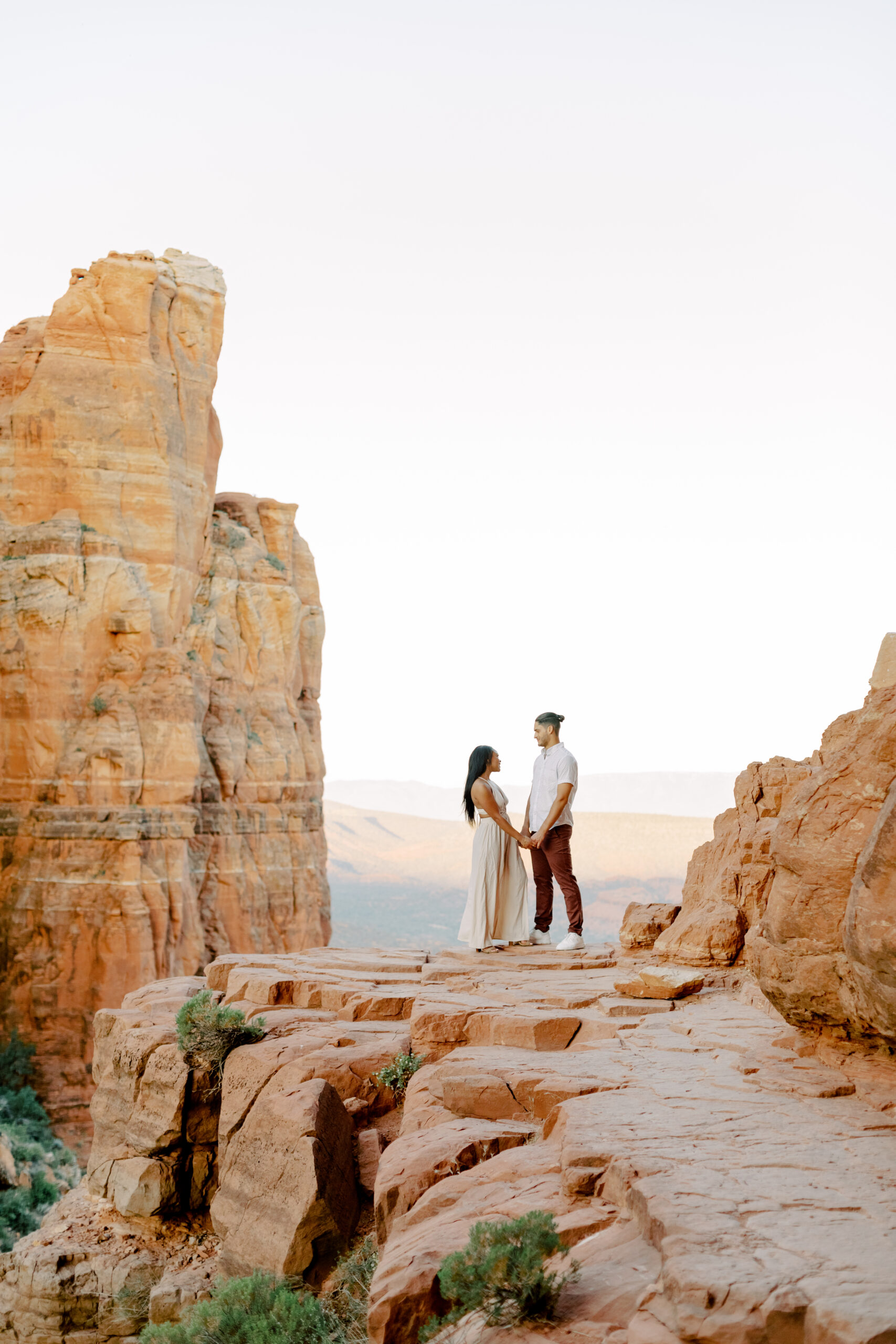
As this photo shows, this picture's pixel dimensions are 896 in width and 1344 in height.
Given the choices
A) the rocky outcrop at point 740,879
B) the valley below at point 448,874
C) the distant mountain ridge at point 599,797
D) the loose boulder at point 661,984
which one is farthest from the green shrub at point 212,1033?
the distant mountain ridge at point 599,797

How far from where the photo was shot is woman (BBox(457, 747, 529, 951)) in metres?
9.86

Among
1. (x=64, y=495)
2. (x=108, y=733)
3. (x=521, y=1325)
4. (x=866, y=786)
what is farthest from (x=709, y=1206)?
(x=64, y=495)

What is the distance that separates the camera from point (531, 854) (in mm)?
10344

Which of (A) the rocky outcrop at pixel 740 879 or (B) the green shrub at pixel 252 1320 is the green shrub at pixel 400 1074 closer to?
(B) the green shrub at pixel 252 1320

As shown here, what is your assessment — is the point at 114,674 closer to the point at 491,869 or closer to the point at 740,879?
the point at 491,869

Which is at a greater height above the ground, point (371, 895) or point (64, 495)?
point (64, 495)

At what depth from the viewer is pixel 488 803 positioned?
9.71 m

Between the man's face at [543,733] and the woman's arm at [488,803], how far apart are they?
69 centimetres

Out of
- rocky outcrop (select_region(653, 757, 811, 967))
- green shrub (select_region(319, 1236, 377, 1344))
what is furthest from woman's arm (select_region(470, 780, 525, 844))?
green shrub (select_region(319, 1236, 377, 1344))

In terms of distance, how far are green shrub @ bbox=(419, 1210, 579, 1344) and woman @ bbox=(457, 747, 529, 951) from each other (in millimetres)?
5855

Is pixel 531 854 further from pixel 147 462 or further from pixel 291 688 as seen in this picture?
pixel 291 688

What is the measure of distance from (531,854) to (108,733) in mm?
17006

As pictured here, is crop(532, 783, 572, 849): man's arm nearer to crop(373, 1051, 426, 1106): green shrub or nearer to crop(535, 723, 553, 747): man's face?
crop(535, 723, 553, 747): man's face

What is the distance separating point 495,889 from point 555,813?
1011 mm
